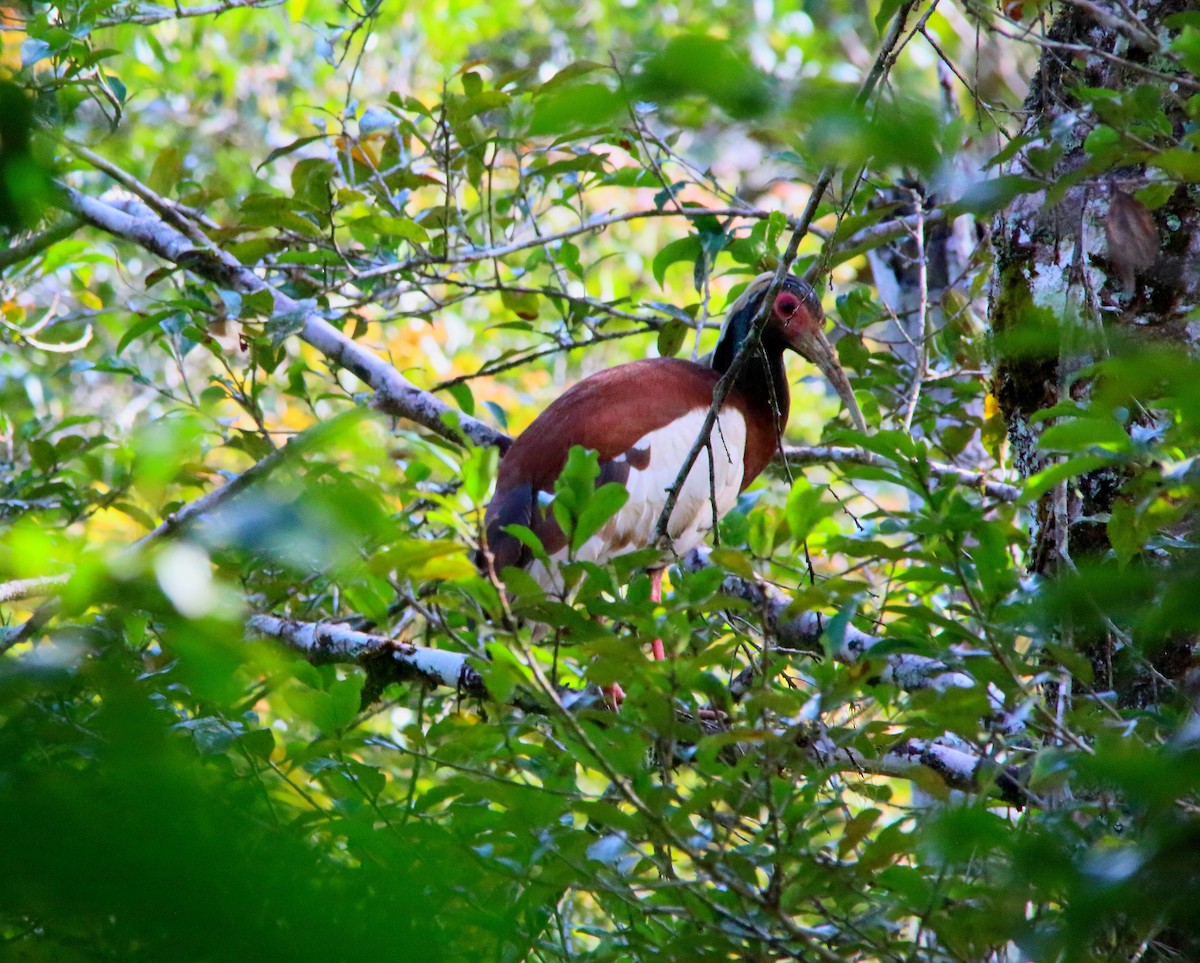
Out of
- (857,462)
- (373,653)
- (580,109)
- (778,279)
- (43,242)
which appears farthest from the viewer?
(857,462)

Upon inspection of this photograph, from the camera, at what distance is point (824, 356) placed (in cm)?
411

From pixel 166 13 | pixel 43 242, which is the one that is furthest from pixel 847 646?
pixel 166 13

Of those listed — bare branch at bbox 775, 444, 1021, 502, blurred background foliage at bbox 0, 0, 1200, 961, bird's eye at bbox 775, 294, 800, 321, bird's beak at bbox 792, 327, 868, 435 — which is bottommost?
blurred background foliage at bbox 0, 0, 1200, 961

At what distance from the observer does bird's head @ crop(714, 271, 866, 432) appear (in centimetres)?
405

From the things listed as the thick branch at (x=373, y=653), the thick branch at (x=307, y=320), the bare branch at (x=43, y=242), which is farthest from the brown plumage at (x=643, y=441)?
the bare branch at (x=43, y=242)

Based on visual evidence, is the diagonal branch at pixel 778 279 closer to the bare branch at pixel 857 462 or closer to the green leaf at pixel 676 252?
the bare branch at pixel 857 462

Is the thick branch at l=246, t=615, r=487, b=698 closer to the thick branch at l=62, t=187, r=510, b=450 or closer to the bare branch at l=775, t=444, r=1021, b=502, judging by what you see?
the thick branch at l=62, t=187, r=510, b=450

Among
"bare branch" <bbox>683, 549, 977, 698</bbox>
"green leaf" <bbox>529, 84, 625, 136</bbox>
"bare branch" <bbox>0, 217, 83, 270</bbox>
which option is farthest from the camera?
"bare branch" <bbox>683, 549, 977, 698</bbox>

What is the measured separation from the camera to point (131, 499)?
12.1ft

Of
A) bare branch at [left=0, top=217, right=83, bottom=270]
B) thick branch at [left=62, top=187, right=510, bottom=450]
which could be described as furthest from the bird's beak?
bare branch at [left=0, top=217, right=83, bottom=270]

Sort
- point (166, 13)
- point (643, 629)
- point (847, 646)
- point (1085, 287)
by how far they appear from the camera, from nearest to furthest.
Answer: point (643, 629) < point (1085, 287) < point (847, 646) < point (166, 13)

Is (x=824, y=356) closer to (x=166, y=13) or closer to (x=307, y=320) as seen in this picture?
(x=307, y=320)

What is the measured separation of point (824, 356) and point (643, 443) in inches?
29.6

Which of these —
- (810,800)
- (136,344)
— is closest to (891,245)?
(810,800)
